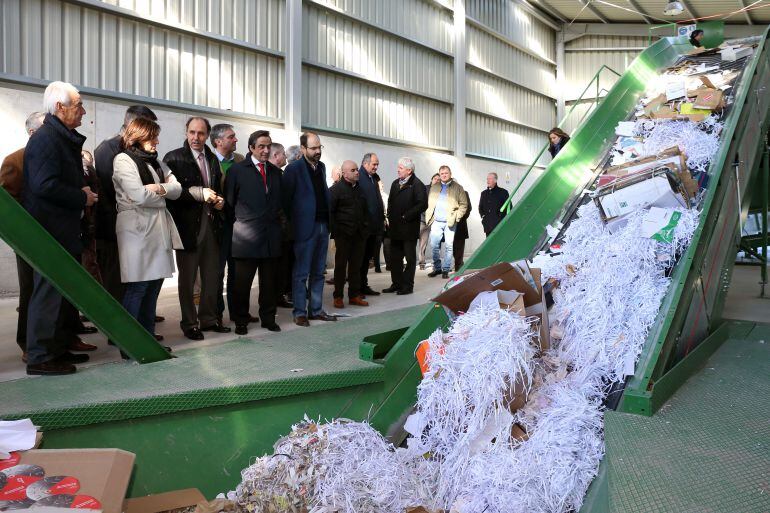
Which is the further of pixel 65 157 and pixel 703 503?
pixel 65 157

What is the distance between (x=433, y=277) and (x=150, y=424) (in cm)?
596

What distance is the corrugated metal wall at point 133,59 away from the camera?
6633 millimetres

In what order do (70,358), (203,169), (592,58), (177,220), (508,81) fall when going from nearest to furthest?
(70,358) → (177,220) → (203,169) → (508,81) → (592,58)

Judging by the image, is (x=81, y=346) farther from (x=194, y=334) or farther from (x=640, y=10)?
(x=640, y=10)

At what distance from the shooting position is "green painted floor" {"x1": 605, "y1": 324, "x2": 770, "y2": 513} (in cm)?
173

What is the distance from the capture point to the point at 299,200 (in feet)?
15.6

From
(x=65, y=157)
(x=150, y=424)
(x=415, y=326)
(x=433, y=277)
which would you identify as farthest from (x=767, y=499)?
(x=433, y=277)

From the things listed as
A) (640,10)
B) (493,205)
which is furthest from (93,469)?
(640,10)

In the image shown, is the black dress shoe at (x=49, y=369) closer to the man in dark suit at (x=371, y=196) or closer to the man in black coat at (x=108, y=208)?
the man in black coat at (x=108, y=208)

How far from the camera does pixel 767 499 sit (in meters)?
1.71

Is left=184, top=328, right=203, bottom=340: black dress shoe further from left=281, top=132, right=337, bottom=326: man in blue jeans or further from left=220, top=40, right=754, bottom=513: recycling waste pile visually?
left=220, top=40, right=754, bottom=513: recycling waste pile

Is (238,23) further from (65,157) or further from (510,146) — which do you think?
(510,146)

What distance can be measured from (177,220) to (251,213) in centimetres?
49

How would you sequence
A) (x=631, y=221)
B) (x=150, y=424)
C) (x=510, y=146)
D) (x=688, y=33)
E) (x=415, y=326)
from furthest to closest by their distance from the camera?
(x=510, y=146)
(x=688, y=33)
(x=631, y=221)
(x=415, y=326)
(x=150, y=424)
